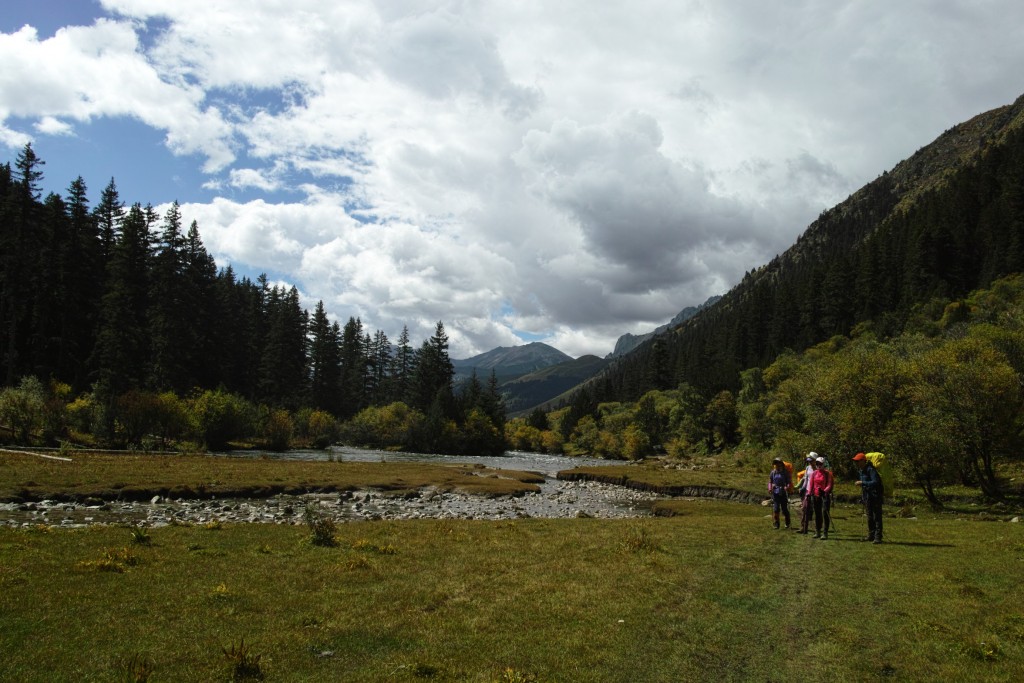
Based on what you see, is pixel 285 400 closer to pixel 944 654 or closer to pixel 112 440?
pixel 112 440

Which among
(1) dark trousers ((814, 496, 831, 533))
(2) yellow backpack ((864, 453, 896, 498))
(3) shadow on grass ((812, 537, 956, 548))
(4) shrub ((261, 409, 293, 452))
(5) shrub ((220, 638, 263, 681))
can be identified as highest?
(2) yellow backpack ((864, 453, 896, 498))

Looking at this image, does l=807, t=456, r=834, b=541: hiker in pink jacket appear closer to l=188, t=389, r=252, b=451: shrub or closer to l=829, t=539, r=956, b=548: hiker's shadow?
l=829, t=539, r=956, b=548: hiker's shadow

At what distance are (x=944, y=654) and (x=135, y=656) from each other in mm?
14127

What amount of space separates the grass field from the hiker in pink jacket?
1.81m

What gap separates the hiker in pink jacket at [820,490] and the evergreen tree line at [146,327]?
66.3 meters

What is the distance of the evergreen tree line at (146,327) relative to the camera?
70812mm

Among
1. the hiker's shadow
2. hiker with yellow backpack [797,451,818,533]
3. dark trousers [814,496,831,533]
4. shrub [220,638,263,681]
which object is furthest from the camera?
hiker with yellow backpack [797,451,818,533]

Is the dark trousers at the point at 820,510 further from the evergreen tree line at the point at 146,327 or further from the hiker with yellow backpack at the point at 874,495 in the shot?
the evergreen tree line at the point at 146,327

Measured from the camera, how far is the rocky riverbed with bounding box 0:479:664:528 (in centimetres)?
2439

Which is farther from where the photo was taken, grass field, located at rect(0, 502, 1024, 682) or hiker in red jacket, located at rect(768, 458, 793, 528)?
hiker in red jacket, located at rect(768, 458, 793, 528)

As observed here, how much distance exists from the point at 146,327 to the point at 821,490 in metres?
97.6

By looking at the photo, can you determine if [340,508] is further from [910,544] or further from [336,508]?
[910,544]

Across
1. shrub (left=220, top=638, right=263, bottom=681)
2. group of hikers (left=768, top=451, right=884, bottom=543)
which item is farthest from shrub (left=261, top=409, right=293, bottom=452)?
shrub (left=220, top=638, right=263, bottom=681)

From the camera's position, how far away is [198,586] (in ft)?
43.4
